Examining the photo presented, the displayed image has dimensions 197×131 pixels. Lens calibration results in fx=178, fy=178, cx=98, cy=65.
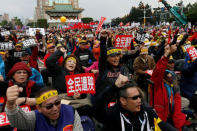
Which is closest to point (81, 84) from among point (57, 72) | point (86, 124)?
point (86, 124)

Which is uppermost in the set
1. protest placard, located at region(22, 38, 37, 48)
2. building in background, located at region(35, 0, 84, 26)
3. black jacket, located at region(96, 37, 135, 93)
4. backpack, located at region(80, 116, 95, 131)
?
building in background, located at region(35, 0, 84, 26)

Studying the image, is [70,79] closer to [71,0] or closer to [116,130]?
[116,130]

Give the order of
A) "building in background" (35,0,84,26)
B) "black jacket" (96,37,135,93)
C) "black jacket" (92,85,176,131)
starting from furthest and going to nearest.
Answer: "building in background" (35,0,84,26), "black jacket" (96,37,135,93), "black jacket" (92,85,176,131)

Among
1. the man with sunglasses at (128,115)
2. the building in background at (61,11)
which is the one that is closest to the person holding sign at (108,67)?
the man with sunglasses at (128,115)

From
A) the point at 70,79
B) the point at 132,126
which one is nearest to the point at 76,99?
the point at 70,79

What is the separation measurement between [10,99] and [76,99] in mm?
1440

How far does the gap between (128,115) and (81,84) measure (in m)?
1.20

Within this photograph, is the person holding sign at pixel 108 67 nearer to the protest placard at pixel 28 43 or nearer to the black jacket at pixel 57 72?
the black jacket at pixel 57 72

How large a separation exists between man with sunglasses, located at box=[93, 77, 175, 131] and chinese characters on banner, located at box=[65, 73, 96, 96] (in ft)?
3.22

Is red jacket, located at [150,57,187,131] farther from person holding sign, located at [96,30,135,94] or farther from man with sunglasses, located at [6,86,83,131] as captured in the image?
man with sunglasses, located at [6,86,83,131]

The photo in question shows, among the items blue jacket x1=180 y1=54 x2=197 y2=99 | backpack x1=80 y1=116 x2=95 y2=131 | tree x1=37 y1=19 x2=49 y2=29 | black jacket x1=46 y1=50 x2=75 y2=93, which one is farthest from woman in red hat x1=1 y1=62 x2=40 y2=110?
tree x1=37 y1=19 x2=49 y2=29

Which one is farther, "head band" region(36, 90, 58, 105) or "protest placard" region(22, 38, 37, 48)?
"protest placard" region(22, 38, 37, 48)

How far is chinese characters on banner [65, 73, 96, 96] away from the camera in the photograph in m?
2.90

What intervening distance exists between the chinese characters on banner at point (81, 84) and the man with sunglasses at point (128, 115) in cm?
98
